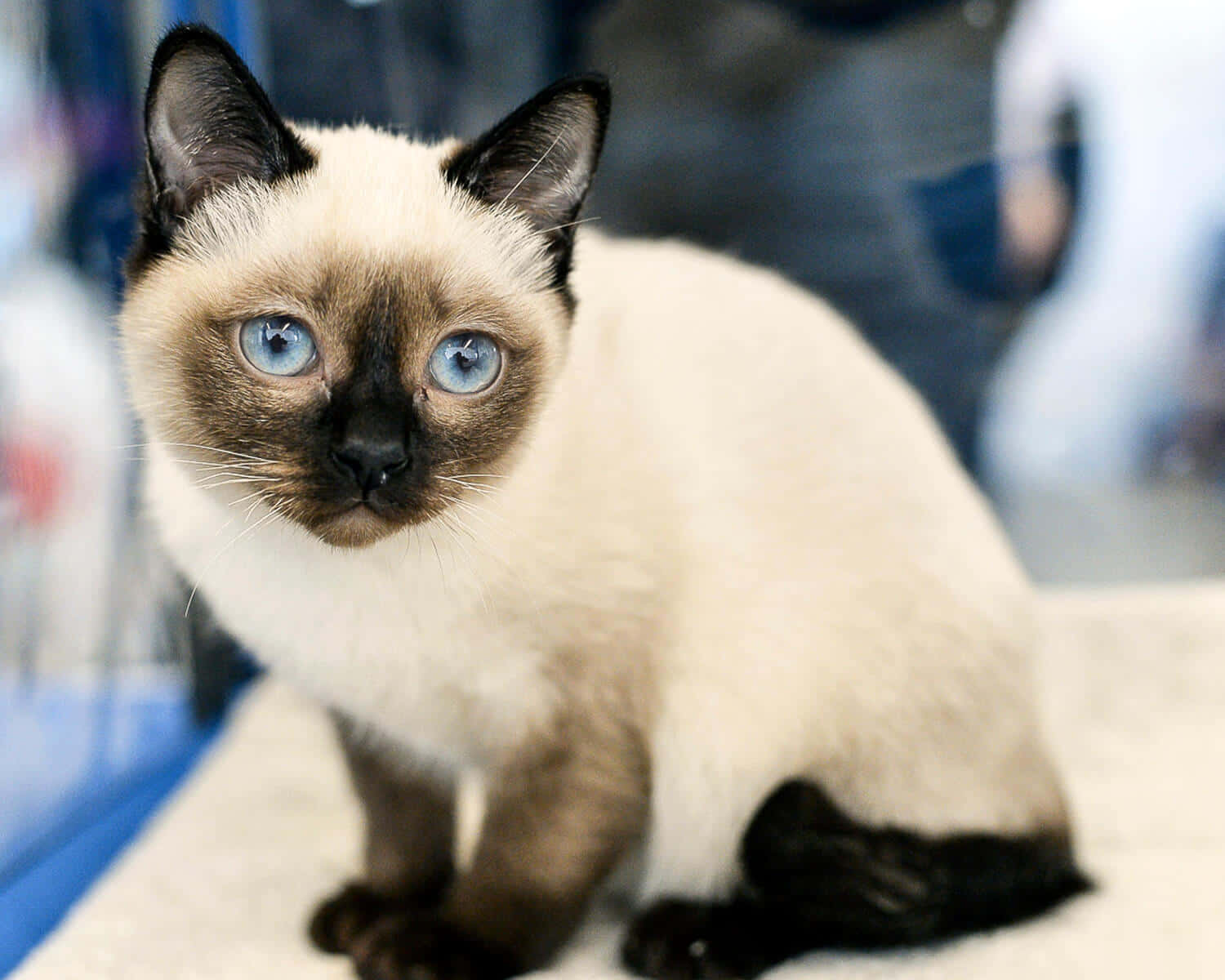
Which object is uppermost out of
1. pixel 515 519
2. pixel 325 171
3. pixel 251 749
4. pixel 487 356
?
pixel 325 171

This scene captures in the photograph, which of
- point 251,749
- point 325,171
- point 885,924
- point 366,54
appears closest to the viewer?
point 325,171

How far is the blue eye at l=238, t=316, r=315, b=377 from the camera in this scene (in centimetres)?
85

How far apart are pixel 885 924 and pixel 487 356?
1.97 ft

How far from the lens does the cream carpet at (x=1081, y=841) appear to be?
1.06m

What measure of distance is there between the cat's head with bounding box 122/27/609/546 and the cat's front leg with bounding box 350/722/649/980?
28 cm

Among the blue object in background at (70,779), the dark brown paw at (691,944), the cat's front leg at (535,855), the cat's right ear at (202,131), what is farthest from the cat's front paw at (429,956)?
the cat's right ear at (202,131)

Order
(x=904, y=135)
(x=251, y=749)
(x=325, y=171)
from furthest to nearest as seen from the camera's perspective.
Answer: (x=904, y=135), (x=251, y=749), (x=325, y=171)

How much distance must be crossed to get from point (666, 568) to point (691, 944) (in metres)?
0.35

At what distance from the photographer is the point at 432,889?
1.19m

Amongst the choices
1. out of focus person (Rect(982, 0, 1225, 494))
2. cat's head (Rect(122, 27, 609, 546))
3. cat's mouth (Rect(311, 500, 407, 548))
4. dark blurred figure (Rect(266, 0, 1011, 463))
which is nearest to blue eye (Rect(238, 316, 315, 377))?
cat's head (Rect(122, 27, 609, 546))

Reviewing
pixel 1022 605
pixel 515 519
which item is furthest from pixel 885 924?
pixel 515 519

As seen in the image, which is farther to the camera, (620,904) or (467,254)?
(620,904)

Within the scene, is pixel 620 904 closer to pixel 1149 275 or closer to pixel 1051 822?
pixel 1051 822

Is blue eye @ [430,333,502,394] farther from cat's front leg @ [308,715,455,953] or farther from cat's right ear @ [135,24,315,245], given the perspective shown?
cat's front leg @ [308,715,455,953]
